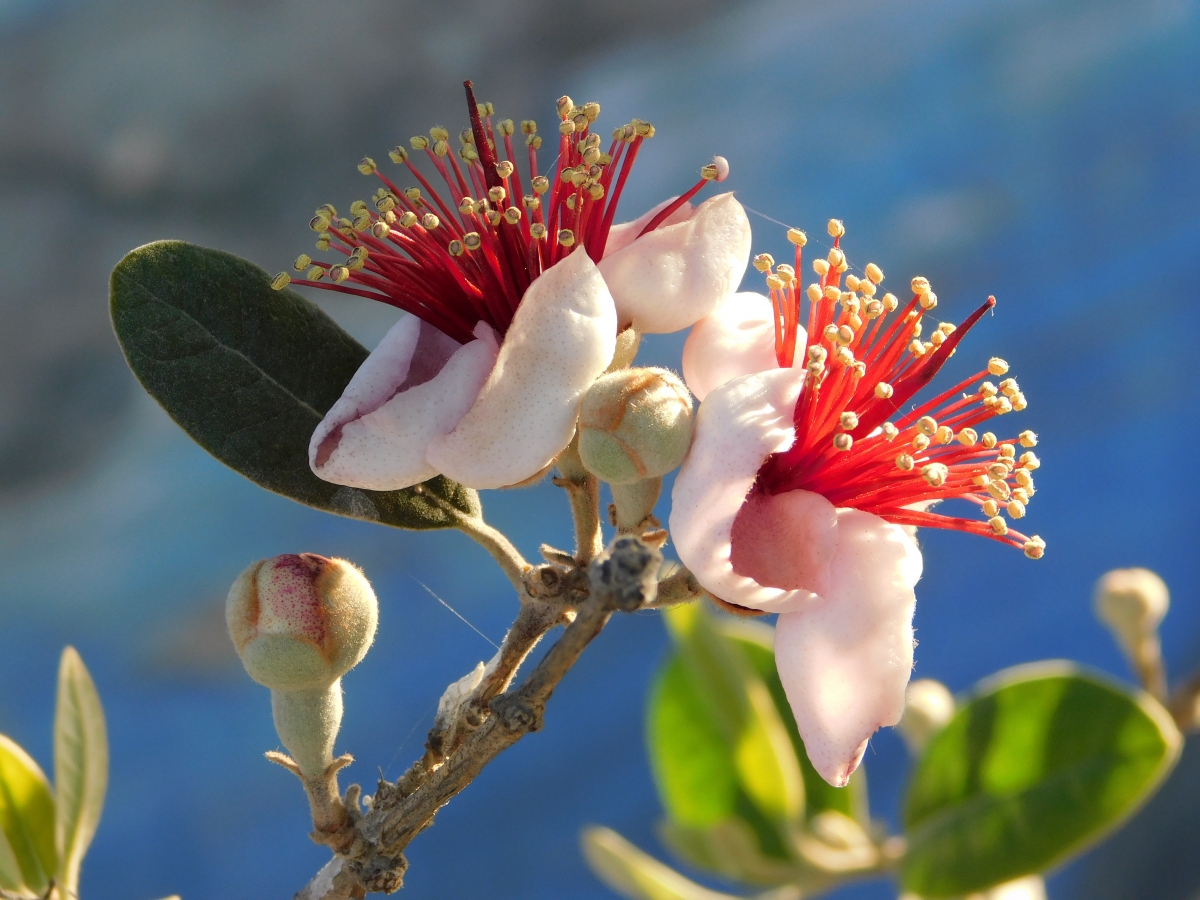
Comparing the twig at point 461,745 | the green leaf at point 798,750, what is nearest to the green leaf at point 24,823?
the twig at point 461,745

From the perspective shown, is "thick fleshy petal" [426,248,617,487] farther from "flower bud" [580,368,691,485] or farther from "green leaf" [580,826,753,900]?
"green leaf" [580,826,753,900]

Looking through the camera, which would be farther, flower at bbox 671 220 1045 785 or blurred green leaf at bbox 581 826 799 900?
blurred green leaf at bbox 581 826 799 900

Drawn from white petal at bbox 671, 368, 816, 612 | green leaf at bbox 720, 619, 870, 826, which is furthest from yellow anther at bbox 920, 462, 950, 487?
green leaf at bbox 720, 619, 870, 826

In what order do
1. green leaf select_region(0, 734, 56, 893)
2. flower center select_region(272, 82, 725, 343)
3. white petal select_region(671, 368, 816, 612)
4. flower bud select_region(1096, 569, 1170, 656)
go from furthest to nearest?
flower bud select_region(1096, 569, 1170, 656)
green leaf select_region(0, 734, 56, 893)
flower center select_region(272, 82, 725, 343)
white petal select_region(671, 368, 816, 612)

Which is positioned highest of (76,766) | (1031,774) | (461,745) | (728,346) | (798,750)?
(76,766)

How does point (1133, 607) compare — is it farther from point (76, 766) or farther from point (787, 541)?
point (76, 766)

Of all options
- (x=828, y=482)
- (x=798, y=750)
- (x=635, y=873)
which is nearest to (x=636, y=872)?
(x=635, y=873)

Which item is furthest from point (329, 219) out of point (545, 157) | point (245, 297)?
point (545, 157)
